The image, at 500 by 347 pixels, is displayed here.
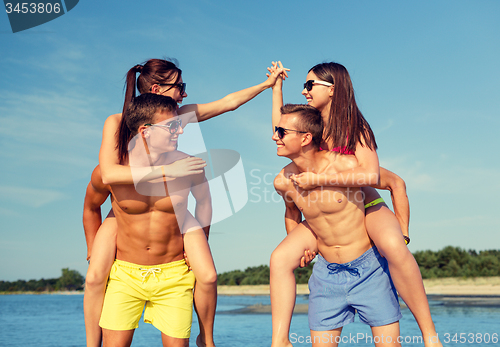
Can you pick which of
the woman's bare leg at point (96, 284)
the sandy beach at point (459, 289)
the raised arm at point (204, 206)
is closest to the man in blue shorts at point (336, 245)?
the raised arm at point (204, 206)

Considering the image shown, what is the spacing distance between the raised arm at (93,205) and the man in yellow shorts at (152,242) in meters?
0.33

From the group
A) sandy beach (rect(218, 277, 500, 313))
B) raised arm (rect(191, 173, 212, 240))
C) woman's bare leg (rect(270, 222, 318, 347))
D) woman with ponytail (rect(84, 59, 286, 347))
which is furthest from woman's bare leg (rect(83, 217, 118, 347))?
sandy beach (rect(218, 277, 500, 313))

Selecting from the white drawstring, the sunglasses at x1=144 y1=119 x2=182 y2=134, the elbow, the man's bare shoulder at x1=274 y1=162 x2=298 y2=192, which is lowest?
the white drawstring

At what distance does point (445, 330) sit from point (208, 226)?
22.6 metres

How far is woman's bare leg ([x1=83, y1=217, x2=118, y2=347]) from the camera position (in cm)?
421

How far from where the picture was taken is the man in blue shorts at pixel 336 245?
3.85 metres

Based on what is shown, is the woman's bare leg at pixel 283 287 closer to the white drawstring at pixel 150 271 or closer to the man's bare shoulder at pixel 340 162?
the man's bare shoulder at pixel 340 162

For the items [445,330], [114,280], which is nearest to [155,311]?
[114,280]

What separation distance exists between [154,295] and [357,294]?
206 centimetres

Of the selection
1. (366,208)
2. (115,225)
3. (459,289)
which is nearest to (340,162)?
(366,208)

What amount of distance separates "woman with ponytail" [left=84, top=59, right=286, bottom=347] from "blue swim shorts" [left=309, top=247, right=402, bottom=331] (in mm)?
1110

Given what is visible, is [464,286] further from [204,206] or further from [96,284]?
[96,284]

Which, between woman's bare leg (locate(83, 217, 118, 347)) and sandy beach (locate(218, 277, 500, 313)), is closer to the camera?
woman's bare leg (locate(83, 217, 118, 347))

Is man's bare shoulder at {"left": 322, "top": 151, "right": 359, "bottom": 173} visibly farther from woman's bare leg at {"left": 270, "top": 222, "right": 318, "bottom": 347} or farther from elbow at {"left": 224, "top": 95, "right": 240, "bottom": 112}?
elbow at {"left": 224, "top": 95, "right": 240, "bottom": 112}
